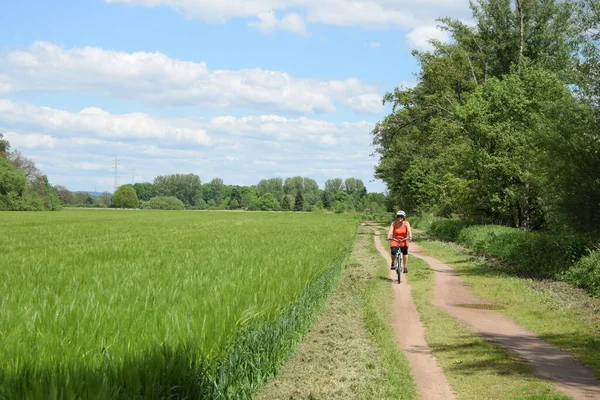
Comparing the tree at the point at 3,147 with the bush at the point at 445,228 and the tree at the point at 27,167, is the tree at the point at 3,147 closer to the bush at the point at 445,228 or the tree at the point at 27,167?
the tree at the point at 27,167

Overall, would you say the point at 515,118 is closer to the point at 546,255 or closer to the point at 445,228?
the point at 546,255

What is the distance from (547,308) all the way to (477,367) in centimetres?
577

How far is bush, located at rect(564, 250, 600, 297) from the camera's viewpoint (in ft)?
51.7

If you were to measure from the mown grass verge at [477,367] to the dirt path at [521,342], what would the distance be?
249mm

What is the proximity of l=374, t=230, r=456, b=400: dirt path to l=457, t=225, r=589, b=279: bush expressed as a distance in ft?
22.4

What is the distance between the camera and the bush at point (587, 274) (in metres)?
15.8

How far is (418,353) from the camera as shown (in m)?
9.66

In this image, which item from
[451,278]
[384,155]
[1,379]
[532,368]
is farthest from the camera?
[384,155]

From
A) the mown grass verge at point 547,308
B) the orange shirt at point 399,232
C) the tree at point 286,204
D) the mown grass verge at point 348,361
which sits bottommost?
the mown grass verge at point 348,361

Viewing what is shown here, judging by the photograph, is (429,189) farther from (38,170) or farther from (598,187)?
(38,170)

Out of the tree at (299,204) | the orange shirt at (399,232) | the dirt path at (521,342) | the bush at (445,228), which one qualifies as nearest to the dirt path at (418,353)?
the dirt path at (521,342)

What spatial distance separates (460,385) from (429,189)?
1913 inches

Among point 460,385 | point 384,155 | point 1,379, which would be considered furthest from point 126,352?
point 384,155

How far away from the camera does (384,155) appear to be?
236ft
